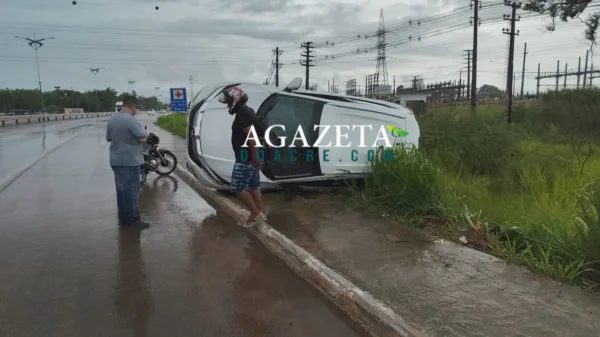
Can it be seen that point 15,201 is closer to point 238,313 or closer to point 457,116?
point 238,313

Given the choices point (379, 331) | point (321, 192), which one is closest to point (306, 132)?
point (321, 192)

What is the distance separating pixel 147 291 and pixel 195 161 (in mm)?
3988

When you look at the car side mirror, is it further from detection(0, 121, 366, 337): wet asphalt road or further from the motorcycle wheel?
the motorcycle wheel

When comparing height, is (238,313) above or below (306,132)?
below

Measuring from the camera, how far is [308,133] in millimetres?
7215

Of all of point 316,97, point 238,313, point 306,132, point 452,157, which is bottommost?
point 238,313

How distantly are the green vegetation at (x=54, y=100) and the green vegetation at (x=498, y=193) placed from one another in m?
89.1

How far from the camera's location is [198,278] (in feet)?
14.9

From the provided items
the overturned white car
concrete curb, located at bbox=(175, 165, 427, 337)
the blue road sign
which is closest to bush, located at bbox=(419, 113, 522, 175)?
the overturned white car

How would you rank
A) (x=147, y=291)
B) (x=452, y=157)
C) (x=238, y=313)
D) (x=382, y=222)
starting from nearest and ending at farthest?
(x=238, y=313) → (x=147, y=291) → (x=382, y=222) → (x=452, y=157)

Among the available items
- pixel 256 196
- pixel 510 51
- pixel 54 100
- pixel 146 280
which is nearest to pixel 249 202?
pixel 256 196

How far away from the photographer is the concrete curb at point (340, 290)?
134 inches

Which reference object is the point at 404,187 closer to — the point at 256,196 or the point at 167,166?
the point at 256,196

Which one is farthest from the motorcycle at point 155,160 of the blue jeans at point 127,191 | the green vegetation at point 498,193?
the green vegetation at point 498,193
